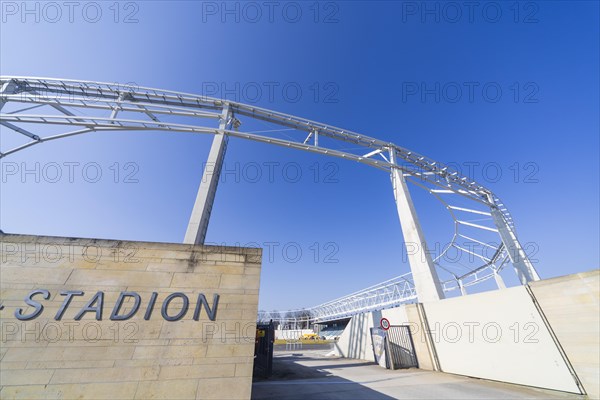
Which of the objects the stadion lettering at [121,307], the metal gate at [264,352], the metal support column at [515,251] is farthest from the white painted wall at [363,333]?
the metal support column at [515,251]

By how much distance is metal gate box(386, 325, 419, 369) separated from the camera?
12375 mm

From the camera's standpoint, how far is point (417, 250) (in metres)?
14.4

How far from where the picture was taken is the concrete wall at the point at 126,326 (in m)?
4.45

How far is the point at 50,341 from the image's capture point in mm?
4734

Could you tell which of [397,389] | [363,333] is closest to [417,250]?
[363,333]

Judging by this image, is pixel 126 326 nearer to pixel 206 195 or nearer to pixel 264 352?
pixel 206 195

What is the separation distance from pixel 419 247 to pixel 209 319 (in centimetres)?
1343

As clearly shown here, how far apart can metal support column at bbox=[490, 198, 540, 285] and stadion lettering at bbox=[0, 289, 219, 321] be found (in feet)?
86.8

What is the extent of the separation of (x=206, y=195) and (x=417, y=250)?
44.2 ft

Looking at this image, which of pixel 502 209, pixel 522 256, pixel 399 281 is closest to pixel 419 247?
pixel 522 256

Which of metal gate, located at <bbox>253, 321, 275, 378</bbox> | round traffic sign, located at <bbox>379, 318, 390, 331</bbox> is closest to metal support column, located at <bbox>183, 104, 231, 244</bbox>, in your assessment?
metal gate, located at <bbox>253, 321, 275, 378</bbox>

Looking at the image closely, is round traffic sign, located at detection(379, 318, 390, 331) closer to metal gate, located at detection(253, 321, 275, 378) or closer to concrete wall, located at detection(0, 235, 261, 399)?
metal gate, located at detection(253, 321, 275, 378)

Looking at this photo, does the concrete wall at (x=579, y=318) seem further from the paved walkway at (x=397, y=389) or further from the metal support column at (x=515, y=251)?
the metal support column at (x=515, y=251)

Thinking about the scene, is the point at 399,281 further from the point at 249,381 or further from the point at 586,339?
the point at 249,381
